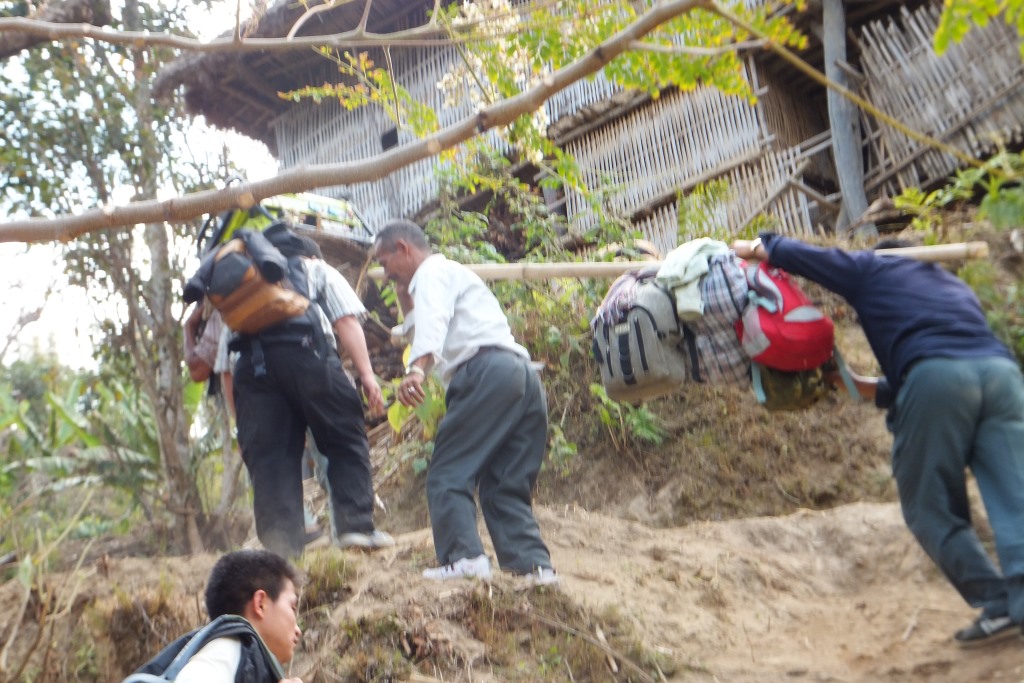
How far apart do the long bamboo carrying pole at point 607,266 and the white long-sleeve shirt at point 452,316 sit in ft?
1.71

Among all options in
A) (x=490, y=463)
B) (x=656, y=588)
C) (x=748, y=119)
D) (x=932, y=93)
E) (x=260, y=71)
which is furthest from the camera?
(x=260, y=71)

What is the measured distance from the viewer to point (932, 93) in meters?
8.46

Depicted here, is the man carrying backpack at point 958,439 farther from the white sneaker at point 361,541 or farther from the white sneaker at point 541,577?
the white sneaker at point 361,541

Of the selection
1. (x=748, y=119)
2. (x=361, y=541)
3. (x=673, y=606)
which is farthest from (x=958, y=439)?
(x=748, y=119)

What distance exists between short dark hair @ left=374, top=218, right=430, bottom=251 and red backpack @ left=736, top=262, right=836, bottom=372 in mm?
1656

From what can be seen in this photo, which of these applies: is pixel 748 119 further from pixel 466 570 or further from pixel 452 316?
pixel 466 570

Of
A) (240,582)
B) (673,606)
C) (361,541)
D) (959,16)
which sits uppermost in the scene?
(959,16)

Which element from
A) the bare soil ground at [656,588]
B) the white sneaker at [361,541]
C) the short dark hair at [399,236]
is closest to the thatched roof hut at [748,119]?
the bare soil ground at [656,588]

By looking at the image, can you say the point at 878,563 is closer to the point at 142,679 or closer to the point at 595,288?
the point at 595,288

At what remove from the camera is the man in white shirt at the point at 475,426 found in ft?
13.4

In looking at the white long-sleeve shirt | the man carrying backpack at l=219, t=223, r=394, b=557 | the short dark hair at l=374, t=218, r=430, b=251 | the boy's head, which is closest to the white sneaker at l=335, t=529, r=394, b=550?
the man carrying backpack at l=219, t=223, r=394, b=557

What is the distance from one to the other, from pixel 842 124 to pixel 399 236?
6012 mm

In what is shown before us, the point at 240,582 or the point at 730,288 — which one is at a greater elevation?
the point at 730,288

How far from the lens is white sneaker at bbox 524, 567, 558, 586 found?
401 cm
